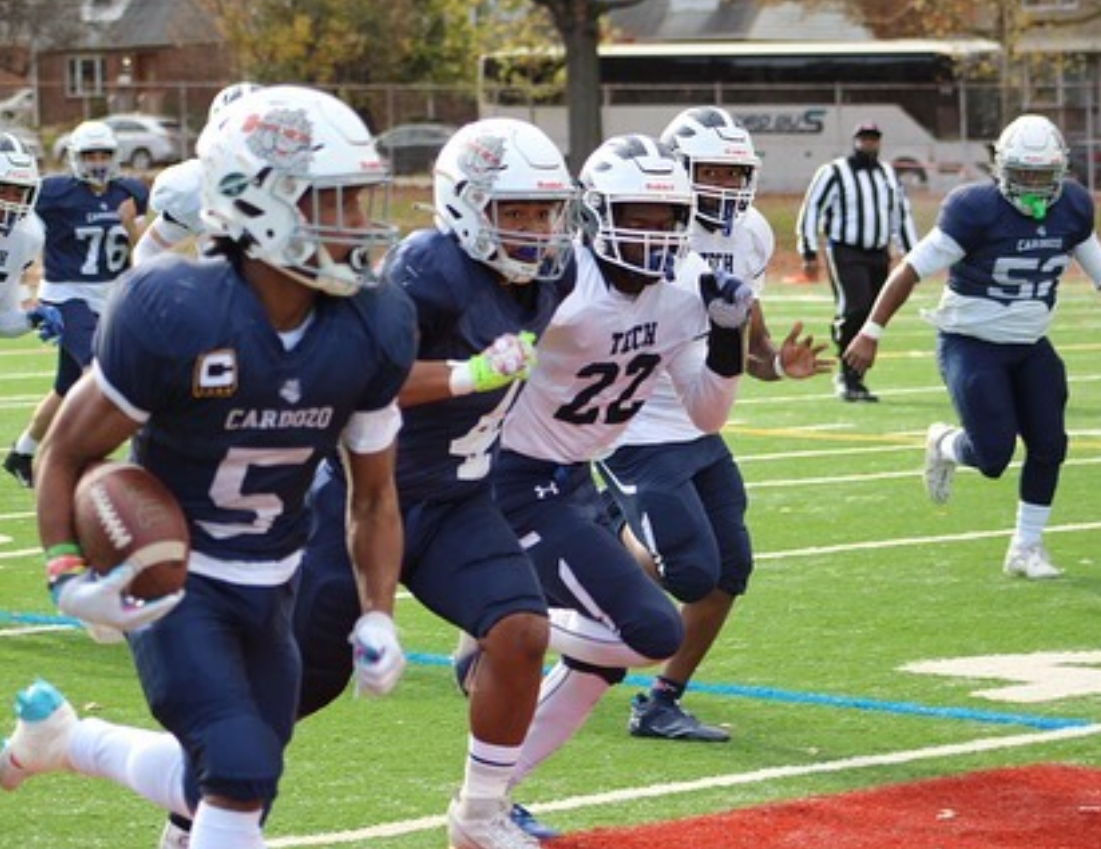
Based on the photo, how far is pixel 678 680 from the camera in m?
7.38

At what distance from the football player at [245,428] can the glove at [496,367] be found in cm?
49

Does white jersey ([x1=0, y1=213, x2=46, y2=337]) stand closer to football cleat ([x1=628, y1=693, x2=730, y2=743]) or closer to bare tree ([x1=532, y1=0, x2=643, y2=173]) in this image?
football cleat ([x1=628, y1=693, x2=730, y2=743])

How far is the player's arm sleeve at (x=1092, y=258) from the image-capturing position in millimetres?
10562

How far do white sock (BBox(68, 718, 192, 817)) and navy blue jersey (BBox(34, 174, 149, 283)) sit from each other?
8057mm

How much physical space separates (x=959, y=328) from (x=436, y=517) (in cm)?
457

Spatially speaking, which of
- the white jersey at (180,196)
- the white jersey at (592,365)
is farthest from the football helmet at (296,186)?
the white jersey at (180,196)

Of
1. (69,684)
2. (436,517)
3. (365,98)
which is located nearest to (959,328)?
(69,684)

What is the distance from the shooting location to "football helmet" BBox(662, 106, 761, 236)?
7852 mm

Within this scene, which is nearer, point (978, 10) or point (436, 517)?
point (436, 517)

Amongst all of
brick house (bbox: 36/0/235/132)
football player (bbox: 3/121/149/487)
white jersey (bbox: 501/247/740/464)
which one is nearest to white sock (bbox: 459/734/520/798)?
white jersey (bbox: 501/247/740/464)

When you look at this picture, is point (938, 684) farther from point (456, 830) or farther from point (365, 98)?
point (365, 98)

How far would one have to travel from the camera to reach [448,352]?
6.01m

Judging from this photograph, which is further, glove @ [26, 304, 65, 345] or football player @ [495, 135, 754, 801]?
glove @ [26, 304, 65, 345]

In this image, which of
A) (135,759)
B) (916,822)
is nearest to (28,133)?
(916,822)
